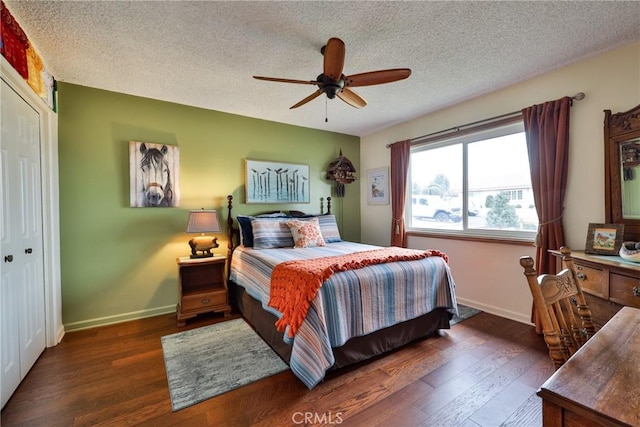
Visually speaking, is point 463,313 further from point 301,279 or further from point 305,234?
point 301,279

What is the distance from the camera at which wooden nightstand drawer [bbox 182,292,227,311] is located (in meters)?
2.88

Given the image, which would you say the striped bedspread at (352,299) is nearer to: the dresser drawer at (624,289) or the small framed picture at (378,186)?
the dresser drawer at (624,289)

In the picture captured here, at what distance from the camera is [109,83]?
272cm

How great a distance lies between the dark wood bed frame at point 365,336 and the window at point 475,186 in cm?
127

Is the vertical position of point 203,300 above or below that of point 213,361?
above

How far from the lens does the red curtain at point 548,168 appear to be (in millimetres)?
2443

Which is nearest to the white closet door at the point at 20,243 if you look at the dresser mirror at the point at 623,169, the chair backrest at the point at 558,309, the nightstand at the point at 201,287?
the nightstand at the point at 201,287

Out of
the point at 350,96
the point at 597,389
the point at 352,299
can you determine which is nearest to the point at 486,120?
the point at 350,96

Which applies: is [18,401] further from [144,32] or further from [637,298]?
[637,298]

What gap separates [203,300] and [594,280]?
3.38 m

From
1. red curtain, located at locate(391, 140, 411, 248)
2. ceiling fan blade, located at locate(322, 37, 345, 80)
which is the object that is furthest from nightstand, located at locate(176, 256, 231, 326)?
red curtain, located at locate(391, 140, 411, 248)

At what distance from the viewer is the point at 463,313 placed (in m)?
3.04

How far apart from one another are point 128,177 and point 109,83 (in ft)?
3.09

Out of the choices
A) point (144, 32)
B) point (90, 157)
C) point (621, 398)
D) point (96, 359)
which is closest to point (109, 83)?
point (90, 157)
